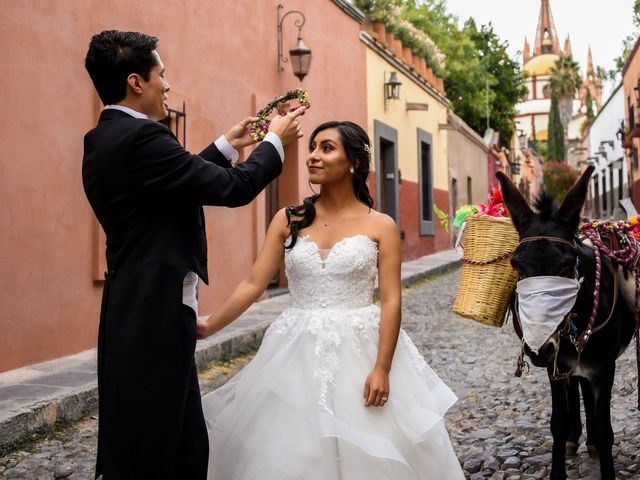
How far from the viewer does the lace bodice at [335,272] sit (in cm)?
302

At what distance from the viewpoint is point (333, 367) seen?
9.55ft

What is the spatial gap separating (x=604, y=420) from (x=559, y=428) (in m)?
0.23

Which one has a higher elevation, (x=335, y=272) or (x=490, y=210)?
(x=490, y=210)

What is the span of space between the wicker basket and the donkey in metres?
0.17

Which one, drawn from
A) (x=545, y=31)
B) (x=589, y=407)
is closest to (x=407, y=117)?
(x=589, y=407)

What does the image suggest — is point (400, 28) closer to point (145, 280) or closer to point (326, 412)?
point (326, 412)

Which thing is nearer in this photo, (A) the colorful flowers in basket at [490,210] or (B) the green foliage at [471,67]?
(A) the colorful flowers in basket at [490,210]

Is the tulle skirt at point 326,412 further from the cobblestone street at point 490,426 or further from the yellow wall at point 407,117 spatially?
the yellow wall at point 407,117

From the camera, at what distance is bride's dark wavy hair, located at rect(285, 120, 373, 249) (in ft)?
10.2

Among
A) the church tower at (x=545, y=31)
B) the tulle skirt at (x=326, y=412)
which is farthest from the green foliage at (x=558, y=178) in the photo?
the church tower at (x=545, y=31)

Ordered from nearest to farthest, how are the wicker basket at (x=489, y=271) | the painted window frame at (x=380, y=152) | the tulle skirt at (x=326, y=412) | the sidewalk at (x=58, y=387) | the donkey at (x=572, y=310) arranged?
the tulle skirt at (x=326, y=412), the donkey at (x=572, y=310), the wicker basket at (x=489, y=271), the sidewalk at (x=58, y=387), the painted window frame at (x=380, y=152)

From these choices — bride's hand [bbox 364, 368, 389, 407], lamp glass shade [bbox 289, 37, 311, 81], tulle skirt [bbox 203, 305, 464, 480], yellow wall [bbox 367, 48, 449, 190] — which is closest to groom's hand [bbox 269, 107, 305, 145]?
tulle skirt [bbox 203, 305, 464, 480]

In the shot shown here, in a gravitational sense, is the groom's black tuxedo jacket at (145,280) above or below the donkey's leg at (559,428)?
above

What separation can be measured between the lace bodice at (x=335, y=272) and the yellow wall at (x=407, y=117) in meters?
13.9
